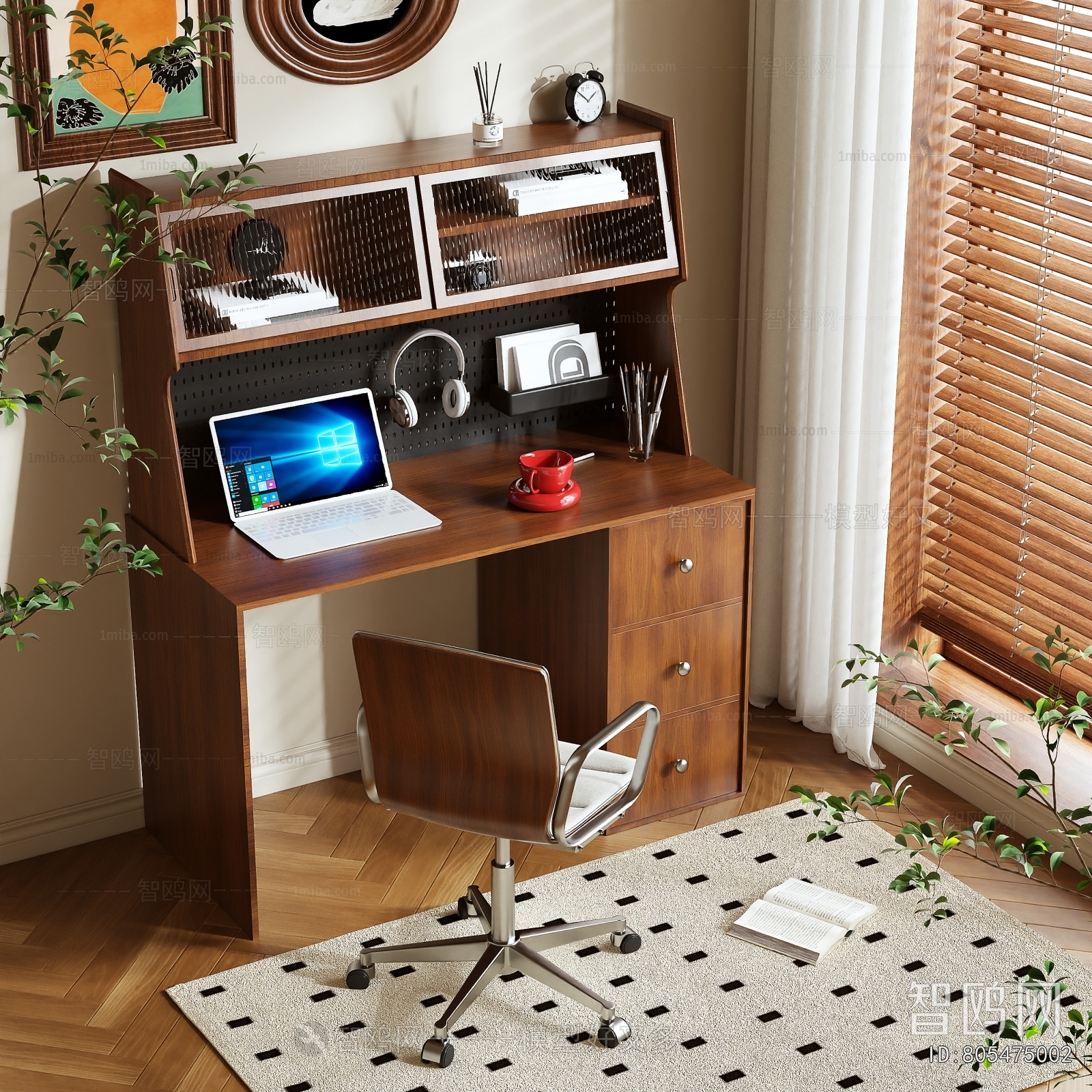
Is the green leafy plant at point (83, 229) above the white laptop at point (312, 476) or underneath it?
above

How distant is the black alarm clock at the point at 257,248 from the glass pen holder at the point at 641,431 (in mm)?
953

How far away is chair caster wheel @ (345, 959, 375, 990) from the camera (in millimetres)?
3043

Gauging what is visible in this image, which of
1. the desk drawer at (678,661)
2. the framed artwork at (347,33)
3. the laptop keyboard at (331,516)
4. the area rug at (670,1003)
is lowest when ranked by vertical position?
the area rug at (670,1003)

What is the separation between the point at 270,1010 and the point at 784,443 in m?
1.99

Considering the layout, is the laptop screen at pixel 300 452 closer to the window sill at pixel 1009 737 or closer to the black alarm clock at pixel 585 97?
the black alarm clock at pixel 585 97

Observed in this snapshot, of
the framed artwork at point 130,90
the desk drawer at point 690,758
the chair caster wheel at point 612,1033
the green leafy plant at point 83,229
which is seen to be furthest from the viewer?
the desk drawer at point 690,758

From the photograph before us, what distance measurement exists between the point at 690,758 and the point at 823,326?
45.9 inches

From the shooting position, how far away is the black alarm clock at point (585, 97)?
11.5ft

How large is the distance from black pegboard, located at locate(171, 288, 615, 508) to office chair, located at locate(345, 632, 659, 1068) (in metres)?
0.93

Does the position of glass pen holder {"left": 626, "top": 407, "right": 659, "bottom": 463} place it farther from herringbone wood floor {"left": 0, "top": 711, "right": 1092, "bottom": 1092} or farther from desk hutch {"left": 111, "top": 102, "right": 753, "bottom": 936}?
herringbone wood floor {"left": 0, "top": 711, "right": 1092, "bottom": 1092}

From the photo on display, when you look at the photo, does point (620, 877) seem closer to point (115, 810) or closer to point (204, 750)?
point (204, 750)

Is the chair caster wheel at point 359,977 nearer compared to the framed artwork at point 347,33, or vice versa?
the chair caster wheel at point 359,977

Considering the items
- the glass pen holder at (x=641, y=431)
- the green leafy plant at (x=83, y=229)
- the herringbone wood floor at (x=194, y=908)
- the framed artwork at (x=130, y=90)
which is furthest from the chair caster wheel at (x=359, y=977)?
the framed artwork at (x=130, y=90)

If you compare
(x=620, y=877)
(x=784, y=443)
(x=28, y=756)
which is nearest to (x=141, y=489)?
(x=28, y=756)
